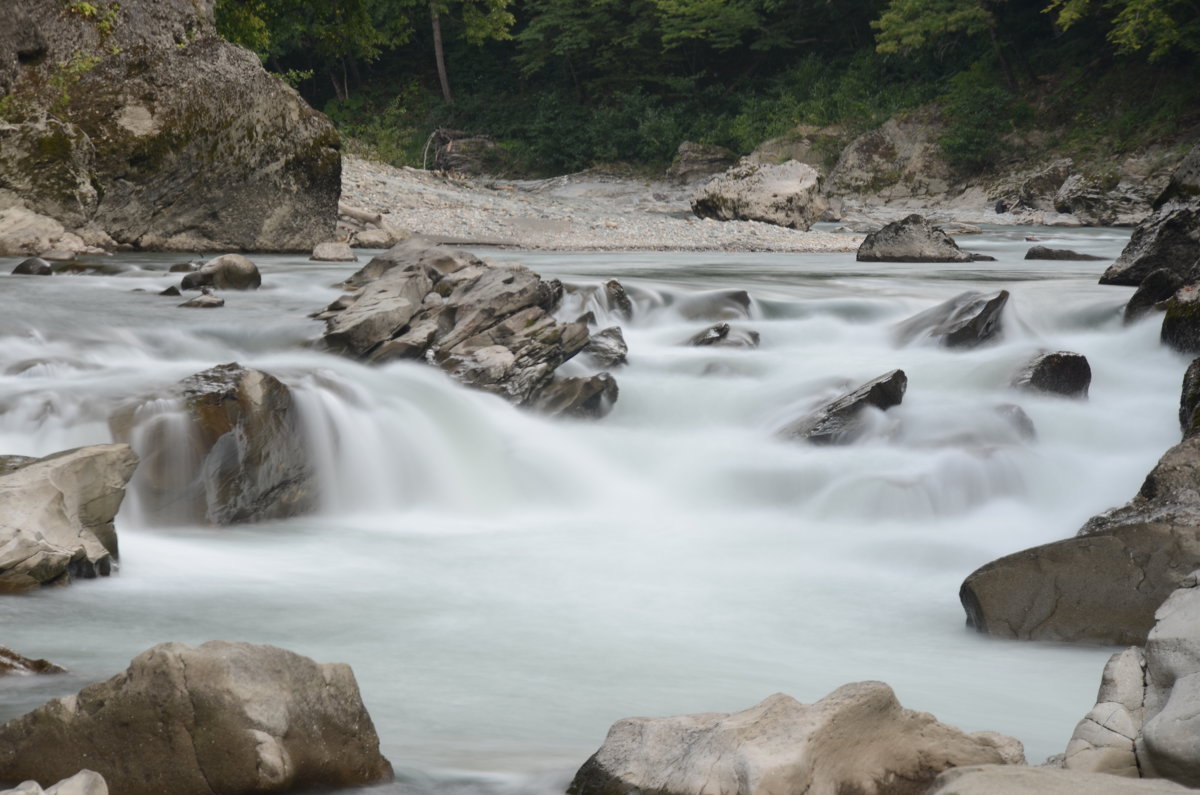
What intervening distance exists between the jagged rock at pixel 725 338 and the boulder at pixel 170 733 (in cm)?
733

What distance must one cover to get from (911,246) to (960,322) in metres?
6.16

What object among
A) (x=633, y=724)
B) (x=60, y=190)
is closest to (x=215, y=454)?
(x=633, y=724)

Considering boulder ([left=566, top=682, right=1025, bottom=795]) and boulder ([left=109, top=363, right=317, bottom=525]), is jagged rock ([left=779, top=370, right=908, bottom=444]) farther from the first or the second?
boulder ([left=566, top=682, right=1025, bottom=795])

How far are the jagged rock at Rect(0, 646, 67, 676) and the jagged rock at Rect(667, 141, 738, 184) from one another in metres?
30.7

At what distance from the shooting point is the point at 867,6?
35625 mm

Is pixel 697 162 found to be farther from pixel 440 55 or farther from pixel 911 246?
pixel 911 246

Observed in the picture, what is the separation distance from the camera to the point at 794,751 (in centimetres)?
280

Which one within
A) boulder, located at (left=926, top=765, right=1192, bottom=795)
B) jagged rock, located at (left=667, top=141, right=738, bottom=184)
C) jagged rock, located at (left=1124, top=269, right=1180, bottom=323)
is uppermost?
jagged rock, located at (left=667, top=141, right=738, bottom=184)

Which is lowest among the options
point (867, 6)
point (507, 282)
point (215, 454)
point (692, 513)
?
point (692, 513)

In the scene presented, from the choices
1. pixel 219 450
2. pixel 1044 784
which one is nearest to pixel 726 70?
pixel 219 450

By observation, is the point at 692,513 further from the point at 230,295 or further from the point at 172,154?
the point at 172,154

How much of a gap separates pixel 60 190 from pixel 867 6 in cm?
2811

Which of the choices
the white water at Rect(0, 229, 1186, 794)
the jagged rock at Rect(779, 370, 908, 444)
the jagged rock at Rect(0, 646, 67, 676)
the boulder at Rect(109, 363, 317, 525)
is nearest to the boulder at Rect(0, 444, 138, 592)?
the white water at Rect(0, 229, 1186, 794)

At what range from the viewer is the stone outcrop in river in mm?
8398
